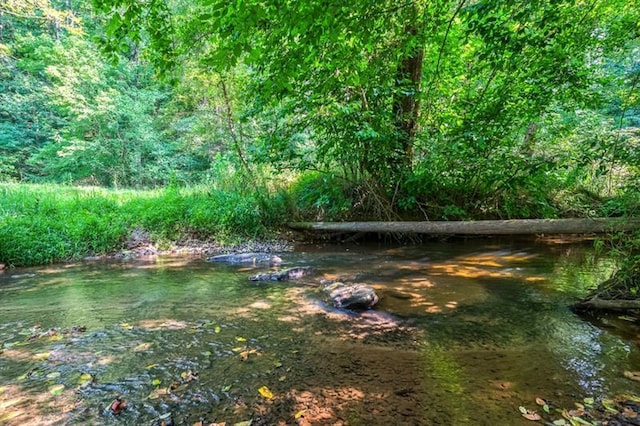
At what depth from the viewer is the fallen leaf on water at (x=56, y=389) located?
258 centimetres

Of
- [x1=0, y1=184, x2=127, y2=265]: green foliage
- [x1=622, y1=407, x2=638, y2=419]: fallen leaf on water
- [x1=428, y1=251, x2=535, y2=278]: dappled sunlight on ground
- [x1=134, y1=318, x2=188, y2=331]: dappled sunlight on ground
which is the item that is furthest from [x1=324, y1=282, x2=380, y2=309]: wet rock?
[x1=0, y1=184, x2=127, y2=265]: green foliage

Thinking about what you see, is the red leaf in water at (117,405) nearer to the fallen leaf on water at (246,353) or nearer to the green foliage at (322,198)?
the fallen leaf on water at (246,353)

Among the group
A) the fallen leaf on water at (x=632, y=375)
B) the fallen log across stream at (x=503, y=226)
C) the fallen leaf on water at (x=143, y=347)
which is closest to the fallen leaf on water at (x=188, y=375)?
the fallen leaf on water at (x=143, y=347)

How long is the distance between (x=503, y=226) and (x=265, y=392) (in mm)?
5111

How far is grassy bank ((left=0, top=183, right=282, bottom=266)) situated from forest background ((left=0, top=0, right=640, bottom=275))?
0.12 feet

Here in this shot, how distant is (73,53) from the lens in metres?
19.9

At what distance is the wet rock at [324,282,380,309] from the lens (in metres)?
4.42

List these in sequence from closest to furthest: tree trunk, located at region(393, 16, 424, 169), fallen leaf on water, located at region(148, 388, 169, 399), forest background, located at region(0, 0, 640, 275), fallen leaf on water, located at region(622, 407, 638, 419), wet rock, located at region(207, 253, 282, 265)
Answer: fallen leaf on water, located at region(622, 407, 638, 419), fallen leaf on water, located at region(148, 388, 169, 399), forest background, located at region(0, 0, 640, 275), wet rock, located at region(207, 253, 282, 265), tree trunk, located at region(393, 16, 424, 169)

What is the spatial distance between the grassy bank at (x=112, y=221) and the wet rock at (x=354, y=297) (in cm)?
503

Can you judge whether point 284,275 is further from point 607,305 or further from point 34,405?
point 607,305

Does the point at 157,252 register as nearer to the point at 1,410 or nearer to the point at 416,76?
the point at 1,410

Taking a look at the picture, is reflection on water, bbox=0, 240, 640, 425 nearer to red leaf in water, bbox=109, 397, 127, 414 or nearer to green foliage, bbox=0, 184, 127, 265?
red leaf in water, bbox=109, 397, 127, 414

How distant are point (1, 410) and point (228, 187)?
8957 mm

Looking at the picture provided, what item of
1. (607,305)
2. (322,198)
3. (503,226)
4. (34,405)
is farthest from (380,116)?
(34,405)
